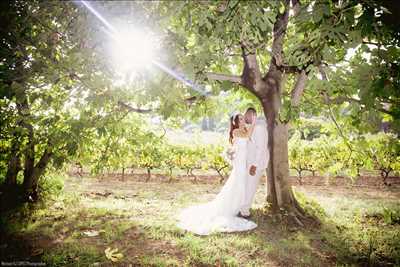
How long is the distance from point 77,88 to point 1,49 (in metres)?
1.74

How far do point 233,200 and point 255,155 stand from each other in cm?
130

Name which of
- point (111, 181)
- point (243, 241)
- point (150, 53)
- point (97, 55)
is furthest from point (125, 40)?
point (111, 181)

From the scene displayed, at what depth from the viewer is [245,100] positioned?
950 cm

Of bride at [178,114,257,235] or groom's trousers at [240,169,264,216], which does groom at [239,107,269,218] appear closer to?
groom's trousers at [240,169,264,216]

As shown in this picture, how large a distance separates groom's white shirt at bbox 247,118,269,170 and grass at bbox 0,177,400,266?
1351 mm

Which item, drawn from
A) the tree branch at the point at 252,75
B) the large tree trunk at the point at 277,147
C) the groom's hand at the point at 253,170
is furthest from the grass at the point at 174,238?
the tree branch at the point at 252,75

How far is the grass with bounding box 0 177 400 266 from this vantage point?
5043 millimetres

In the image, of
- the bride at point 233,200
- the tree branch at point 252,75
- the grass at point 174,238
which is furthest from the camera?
the tree branch at point 252,75

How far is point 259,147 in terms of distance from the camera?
24.6ft

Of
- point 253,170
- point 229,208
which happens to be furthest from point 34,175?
point 253,170

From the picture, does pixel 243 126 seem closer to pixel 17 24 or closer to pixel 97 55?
pixel 97 55

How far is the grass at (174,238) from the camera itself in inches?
199

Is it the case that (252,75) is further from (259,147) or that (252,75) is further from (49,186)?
(49,186)

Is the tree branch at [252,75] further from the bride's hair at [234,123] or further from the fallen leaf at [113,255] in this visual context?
the fallen leaf at [113,255]
